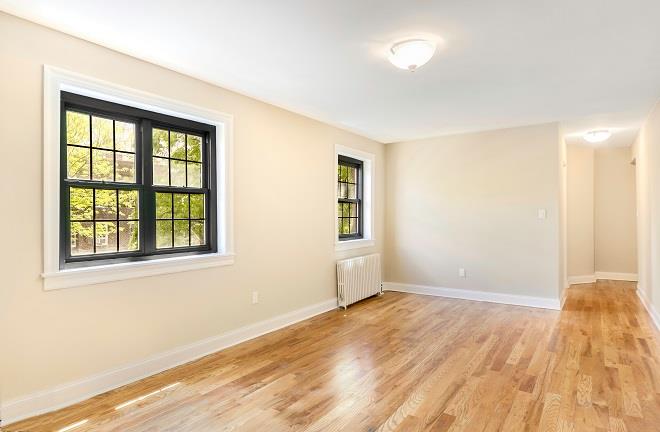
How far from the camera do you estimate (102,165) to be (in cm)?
291

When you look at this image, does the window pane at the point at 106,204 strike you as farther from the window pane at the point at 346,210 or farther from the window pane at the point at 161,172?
the window pane at the point at 346,210

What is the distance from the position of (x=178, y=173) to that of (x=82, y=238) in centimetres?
98

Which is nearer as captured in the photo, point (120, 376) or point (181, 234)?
point (120, 376)

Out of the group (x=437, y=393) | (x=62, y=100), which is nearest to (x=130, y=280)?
(x=62, y=100)

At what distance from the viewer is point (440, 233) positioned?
19.9 feet

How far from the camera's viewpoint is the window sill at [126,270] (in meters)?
2.55

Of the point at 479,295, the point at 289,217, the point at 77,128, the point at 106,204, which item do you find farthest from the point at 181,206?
the point at 479,295

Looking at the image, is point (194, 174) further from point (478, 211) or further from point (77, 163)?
point (478, 211)

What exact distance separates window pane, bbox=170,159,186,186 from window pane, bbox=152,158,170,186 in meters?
0.05

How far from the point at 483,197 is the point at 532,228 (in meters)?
0.79

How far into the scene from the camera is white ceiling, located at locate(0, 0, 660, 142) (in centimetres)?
227

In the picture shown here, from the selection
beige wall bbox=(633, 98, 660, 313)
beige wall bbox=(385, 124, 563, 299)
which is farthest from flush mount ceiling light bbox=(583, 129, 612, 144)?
beige wall bbox=(385, 124, 563, 299)

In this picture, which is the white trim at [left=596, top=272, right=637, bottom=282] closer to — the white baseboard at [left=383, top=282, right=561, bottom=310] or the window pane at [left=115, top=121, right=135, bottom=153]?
the white baseboard at [left=383, top=282, right=561, bottom=310]

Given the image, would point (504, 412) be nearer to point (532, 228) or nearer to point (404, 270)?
point (532, 228)
